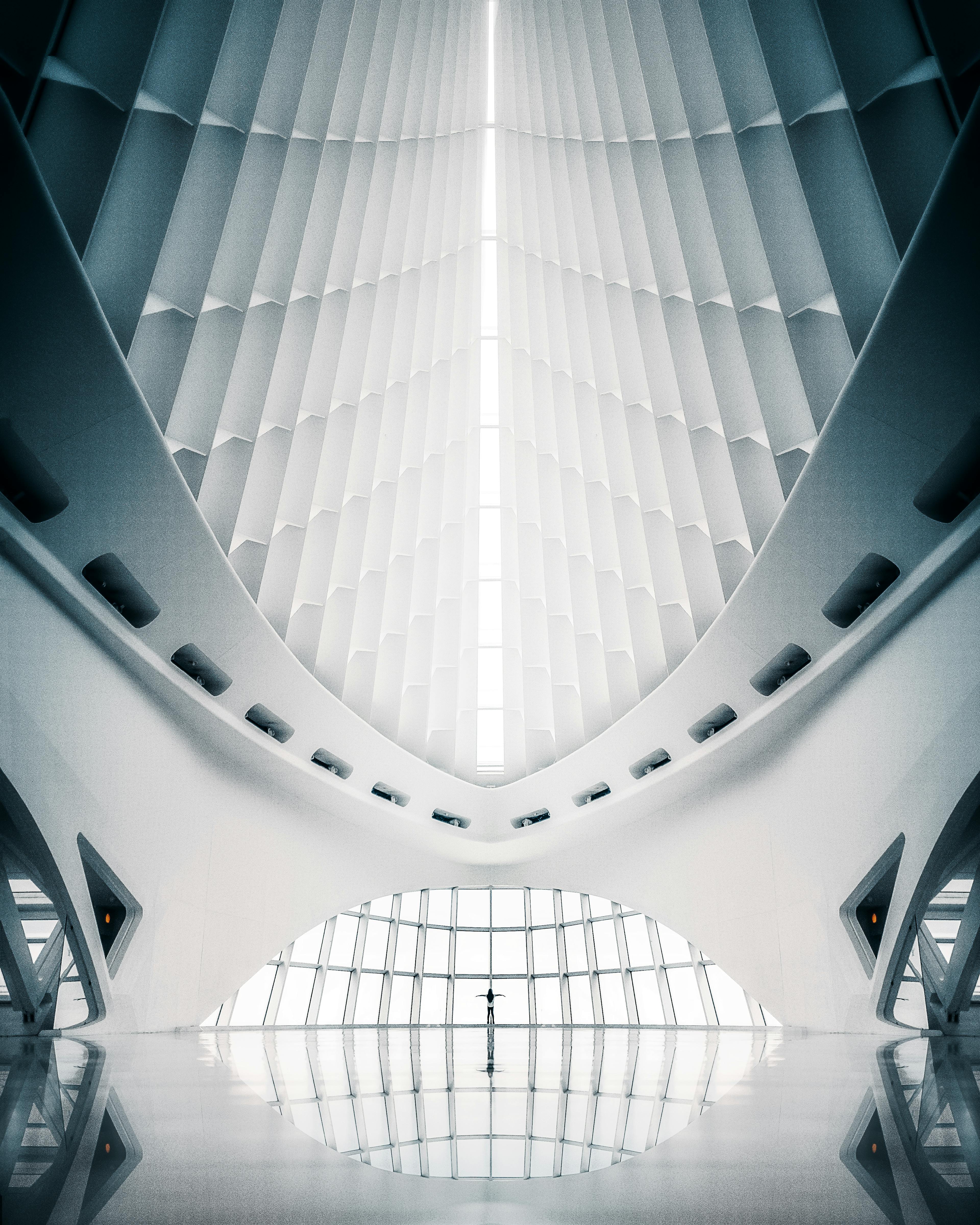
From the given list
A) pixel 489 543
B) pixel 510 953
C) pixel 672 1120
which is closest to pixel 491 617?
pixel 489 543

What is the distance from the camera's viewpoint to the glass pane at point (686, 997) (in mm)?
26906

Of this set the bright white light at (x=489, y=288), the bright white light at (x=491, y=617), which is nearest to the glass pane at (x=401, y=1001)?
the bright white light at (x=491, y=617)

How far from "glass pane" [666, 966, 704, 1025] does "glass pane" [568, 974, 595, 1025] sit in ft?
9.50

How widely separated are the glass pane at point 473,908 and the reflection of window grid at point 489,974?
88 mm

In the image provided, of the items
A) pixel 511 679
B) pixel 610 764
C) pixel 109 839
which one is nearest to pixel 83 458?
pixel 109 839

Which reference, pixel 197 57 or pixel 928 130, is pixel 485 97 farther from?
pixel 928 130

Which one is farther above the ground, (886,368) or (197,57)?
(197,57)

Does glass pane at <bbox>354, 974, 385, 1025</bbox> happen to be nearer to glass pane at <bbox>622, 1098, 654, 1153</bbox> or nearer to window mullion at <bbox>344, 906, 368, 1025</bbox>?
window mullion at <bbox>344, 906, 368, 1025</bbox>

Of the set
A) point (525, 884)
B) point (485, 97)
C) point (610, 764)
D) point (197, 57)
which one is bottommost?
point (525, 884)

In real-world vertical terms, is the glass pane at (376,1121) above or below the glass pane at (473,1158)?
below

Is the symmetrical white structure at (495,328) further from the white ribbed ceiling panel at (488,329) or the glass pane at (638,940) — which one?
the glass pane at (638,940)

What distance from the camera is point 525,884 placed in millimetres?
28766

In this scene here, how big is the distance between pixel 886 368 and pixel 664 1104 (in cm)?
814

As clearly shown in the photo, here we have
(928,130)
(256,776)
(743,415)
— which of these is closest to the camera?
(928,130)
